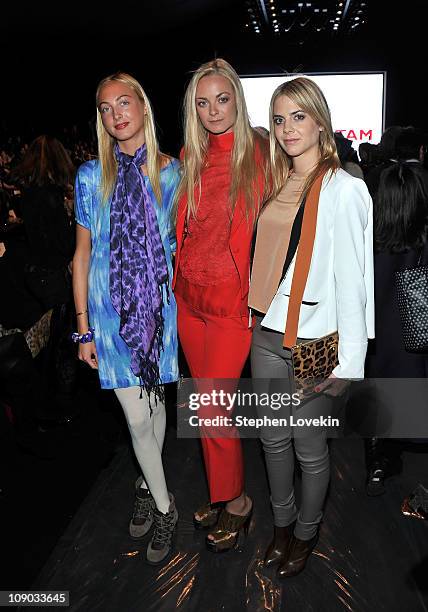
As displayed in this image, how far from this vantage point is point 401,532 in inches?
90.1

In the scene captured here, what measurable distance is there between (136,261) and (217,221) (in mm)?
326

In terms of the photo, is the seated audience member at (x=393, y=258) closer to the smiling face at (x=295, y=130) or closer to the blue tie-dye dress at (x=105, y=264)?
the smiling face at (x=295, y=130)

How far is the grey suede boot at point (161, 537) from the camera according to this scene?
2.17 meters

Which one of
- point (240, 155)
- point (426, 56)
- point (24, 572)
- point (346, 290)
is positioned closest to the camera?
point (346, 290)

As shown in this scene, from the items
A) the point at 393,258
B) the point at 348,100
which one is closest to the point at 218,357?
the point at 393,258

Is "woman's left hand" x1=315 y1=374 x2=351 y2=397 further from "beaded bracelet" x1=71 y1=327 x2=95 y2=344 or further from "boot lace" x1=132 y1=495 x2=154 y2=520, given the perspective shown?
"boot lace" x1=132 y1=495 x2=154 y2=520

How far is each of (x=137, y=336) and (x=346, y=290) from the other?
0.78m

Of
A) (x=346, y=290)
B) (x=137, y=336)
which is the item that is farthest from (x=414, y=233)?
(x=137, y=336)

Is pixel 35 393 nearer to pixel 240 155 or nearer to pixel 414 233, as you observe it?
pixel 240 155

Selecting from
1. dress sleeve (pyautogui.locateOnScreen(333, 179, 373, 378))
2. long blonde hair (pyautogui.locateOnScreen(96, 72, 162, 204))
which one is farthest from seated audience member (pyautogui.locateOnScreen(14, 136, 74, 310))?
dress sleeve (pyautogui.locateOnScreen(333, 179, 373, 378))

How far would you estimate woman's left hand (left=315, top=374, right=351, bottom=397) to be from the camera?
1757 millimetres

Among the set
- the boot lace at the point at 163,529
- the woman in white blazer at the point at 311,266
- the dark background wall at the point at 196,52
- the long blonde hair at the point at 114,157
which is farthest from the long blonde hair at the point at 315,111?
the dark background wall at the point at 196,52

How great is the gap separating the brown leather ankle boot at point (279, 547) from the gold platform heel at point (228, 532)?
165 mm

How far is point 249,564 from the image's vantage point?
7.07ft
